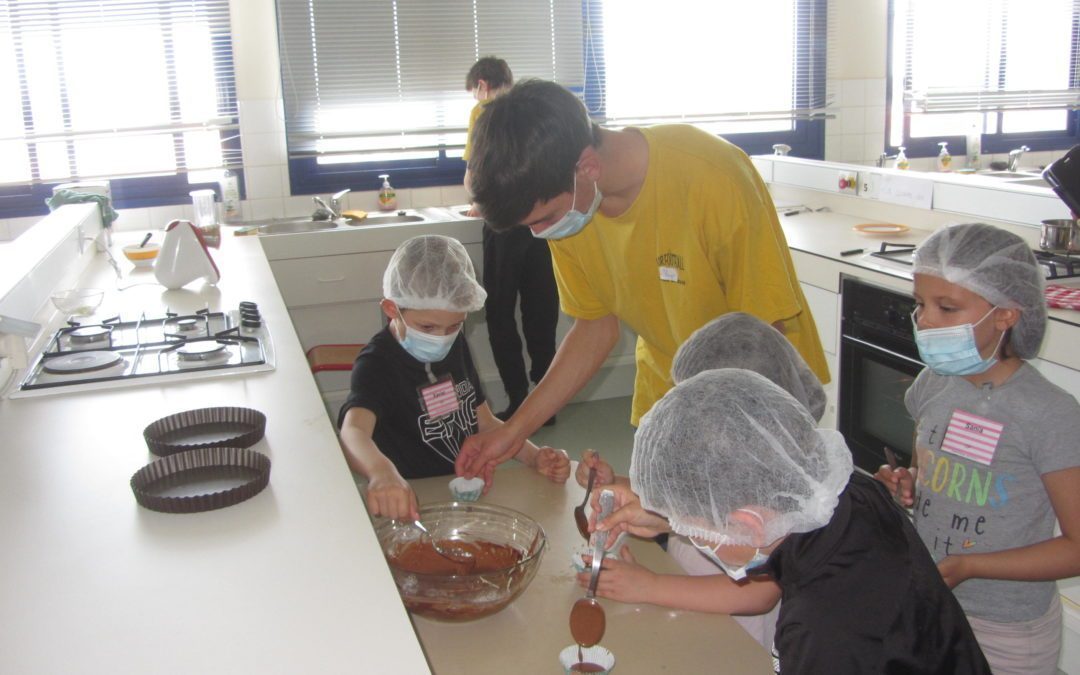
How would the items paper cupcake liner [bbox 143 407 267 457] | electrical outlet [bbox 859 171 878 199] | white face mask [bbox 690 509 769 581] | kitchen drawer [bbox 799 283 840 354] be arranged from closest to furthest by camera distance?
white face mask [bbox 690 509 769 581] < paper cupcake liner [bbox 143 407 267 457] < kitchen drawer [bbox 799 283 840 354] < electrical outlet [bbox 859 171 878 199]

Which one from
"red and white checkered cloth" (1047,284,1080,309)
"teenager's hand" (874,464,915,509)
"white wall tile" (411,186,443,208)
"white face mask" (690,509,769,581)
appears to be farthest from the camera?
"white wall tile" (411,186,443,208)

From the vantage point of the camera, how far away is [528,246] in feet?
13.3

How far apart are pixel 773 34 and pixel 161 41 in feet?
10.3

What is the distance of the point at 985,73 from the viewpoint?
559cm

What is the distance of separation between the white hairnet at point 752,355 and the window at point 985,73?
14.7 feet

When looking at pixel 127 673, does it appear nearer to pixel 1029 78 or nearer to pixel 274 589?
pixel 274 589

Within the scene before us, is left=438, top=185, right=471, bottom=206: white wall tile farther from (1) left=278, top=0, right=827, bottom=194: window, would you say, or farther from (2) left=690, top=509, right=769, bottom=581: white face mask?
(2) left=690, top=509, right=769, bottom=581: white face mask

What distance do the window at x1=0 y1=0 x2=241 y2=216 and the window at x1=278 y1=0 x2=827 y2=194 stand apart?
0.35 m

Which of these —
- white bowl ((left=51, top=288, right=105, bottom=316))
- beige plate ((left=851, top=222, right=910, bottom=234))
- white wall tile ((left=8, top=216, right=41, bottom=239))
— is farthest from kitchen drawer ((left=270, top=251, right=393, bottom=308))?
beige plate ((left=851, top=222, right=910, bottom=234))

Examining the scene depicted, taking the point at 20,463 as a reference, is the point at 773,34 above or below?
above

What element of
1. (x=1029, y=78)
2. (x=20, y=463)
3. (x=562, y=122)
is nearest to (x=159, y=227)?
(x=20, y=463)

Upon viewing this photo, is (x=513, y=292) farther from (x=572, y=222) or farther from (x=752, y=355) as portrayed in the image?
(x=752, y=355)

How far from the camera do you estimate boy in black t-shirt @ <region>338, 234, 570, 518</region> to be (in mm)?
1960

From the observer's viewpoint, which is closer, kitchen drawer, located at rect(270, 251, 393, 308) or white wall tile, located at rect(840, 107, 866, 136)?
kitchen drawer, located at rect(270, 251, 393, 308)
